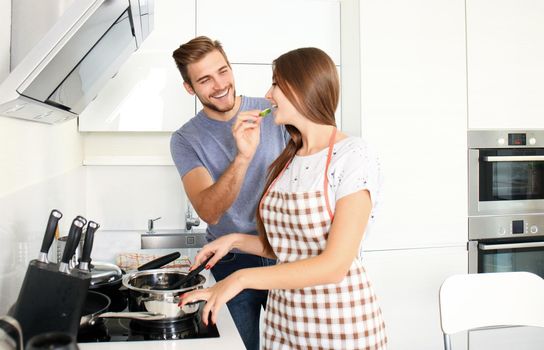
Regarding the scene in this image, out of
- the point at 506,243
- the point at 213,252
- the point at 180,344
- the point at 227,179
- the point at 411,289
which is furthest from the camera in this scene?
the point at 506,243

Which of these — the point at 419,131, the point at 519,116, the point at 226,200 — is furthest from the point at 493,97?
the point at 226,200

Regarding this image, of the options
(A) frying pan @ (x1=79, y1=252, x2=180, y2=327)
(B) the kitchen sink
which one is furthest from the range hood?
(B) the kitchen sink

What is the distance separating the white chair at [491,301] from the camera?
1491 millimetres

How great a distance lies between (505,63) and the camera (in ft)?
7.71

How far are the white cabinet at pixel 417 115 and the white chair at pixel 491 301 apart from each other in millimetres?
683

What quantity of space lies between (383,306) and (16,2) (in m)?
1.80

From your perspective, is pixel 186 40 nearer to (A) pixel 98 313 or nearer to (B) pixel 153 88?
(B) pixel 153 88

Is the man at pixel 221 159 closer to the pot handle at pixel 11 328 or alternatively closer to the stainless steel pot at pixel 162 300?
the stainless steel pot at pixel 162 300

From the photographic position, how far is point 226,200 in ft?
4.93

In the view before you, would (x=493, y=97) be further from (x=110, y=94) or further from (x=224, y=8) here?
(x=110, y=94)

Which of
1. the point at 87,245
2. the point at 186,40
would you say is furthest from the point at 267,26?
the point at 87,245

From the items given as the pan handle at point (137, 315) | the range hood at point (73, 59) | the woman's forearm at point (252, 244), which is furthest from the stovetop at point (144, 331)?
the range hood at point (73, 59)

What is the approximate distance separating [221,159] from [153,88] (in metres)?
0.77

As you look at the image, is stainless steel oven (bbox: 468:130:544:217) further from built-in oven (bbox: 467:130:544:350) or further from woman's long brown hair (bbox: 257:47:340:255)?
woman's long brown hair (bbox: 257:47:340:255)
